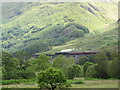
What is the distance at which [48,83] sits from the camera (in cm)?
3906

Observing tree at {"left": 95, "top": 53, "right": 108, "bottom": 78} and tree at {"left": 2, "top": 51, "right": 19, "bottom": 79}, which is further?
tree at {"left": 95, "top": 53, "right": 108, "bottom": 78}

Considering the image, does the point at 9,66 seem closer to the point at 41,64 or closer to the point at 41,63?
the point at 41,64

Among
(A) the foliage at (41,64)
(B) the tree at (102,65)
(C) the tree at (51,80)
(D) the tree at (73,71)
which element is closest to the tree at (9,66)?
(A) the foliage at (41,64)

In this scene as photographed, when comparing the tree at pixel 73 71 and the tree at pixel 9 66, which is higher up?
the tree at pixel 9 66

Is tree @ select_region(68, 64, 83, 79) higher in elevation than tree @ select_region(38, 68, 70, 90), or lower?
lower

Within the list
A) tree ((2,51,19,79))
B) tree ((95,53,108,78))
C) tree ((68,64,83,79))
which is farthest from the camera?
tree ((68,64,83,79))

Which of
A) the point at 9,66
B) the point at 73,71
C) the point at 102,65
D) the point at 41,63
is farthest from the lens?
the point at 73,71

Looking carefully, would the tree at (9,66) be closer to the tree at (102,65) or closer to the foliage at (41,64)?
the foliage at (41,64)

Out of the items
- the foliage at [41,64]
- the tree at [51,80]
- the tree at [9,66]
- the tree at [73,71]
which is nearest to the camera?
the tree at [51,80]

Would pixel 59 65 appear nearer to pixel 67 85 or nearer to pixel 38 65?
pixel 38 65

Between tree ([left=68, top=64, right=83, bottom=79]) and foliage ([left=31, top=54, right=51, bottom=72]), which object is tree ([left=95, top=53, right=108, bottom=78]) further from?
foliage ([left=31, top=54, right=51, bottom=72])

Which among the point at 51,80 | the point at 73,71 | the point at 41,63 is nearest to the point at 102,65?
the point at 73,71

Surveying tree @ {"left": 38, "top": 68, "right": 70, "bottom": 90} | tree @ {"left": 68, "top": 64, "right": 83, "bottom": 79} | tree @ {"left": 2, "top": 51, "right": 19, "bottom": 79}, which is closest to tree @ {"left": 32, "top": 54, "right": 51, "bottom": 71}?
tree @ {"left": 2, "top": 51, "right": 19, "bottom": 79}

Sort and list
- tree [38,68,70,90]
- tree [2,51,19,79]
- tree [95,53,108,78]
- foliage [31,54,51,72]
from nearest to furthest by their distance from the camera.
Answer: tree [38,68,70,90], tree [2,51,19,79], tree [95,53,108,78], foliage [31,54,51,72]
